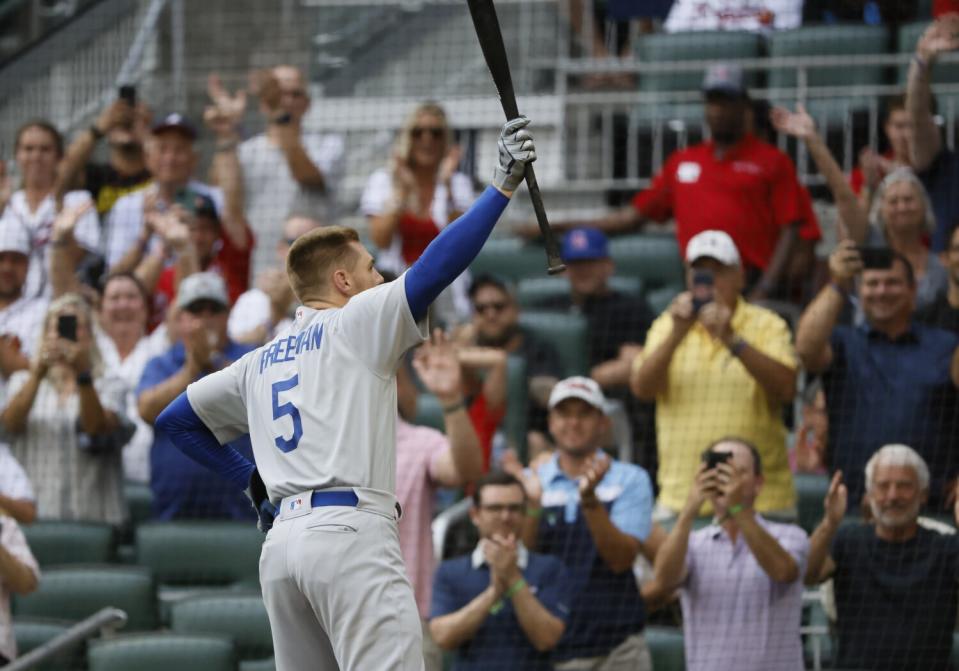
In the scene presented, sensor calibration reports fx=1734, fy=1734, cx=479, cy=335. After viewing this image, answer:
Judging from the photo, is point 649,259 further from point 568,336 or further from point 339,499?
point 339,499

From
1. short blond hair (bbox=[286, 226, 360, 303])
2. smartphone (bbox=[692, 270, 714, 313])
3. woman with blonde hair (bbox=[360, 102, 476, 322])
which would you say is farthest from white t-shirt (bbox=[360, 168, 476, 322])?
short blond hair (bbox=[286, 226, 360, 303])

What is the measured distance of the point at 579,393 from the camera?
6859 mm

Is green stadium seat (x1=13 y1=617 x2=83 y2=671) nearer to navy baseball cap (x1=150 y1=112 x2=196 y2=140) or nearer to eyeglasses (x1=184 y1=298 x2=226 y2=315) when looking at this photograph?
eyeglasses (x1=184 y1=298 x2=226 y2=315)

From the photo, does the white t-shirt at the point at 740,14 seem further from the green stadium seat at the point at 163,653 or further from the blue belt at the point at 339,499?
the blue belt at the point at 339,499

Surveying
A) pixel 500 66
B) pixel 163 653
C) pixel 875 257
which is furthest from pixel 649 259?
pixel 500 66

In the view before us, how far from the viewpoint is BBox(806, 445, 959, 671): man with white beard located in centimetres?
622

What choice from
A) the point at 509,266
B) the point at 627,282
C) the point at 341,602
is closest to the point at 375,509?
the point at 341,602

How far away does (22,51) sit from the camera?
1174cm

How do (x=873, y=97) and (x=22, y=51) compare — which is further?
(x=22, y=51)

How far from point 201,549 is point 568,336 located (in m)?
2.06

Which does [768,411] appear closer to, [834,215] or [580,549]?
[580,549]

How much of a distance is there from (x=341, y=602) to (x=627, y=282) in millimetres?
5148

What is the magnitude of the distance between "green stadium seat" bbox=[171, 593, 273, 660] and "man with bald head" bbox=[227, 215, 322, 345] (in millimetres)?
1475

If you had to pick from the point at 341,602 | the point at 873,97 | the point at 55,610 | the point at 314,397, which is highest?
the point at 873,97
